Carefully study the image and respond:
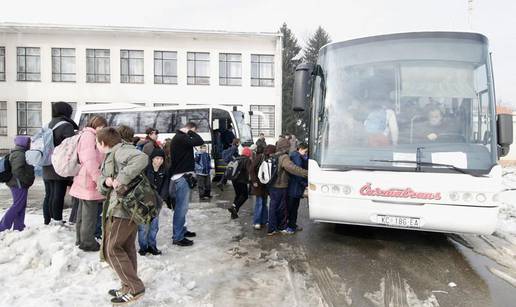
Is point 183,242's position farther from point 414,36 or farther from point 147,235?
point 414,36

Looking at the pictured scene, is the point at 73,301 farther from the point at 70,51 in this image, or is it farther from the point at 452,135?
the point at 70,51

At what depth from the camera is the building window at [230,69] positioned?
29062 mm

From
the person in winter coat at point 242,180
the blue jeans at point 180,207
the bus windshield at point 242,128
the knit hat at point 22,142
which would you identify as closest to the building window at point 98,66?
the bus windshield at point 242,128

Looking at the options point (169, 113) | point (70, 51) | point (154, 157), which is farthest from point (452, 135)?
point (70, 51)

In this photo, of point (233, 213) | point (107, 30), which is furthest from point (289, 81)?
point (233, 213)

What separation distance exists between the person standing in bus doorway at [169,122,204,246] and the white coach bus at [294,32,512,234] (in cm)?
184

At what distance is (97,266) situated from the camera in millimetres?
4859

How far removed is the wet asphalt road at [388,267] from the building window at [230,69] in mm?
22250

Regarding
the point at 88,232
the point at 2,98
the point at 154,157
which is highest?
the point at 2,98

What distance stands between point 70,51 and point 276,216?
26.1 m

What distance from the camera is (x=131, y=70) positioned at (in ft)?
93.6

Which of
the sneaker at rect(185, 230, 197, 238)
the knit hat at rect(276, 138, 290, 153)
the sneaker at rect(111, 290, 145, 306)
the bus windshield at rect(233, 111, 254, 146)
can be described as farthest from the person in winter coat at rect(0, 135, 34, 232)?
the bus windshield at rect(233, 111, 254, 146)

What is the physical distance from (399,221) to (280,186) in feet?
7.35

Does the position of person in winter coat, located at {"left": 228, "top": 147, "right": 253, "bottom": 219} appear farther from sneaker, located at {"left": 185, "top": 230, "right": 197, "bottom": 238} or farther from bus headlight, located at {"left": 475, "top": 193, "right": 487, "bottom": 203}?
bus headlight, located at {"left": 475, "top": 193, "right": 487, "bottom": 203}
